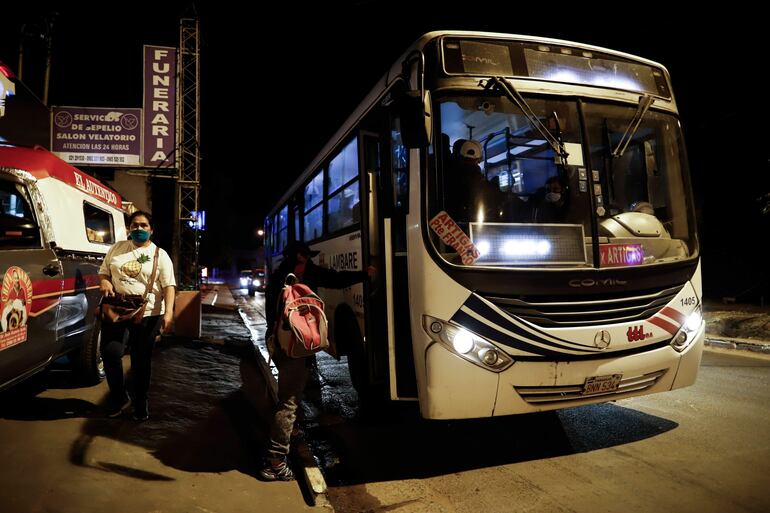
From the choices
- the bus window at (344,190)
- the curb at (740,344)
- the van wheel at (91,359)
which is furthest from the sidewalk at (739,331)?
the van wheel at (91,359)

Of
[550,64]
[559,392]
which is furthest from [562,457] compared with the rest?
[550,64]

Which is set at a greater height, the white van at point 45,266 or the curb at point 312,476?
the white van at point 45,266

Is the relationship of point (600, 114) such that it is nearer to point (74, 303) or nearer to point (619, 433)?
point (619, 433)

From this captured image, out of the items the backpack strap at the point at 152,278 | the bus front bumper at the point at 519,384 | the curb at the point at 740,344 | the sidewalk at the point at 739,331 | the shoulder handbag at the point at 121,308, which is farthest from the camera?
the sidewalk at the point at 739,331

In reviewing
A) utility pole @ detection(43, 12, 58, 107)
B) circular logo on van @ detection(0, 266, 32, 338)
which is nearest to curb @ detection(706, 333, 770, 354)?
circular logo on van @ detection(0, 266, 32, 338)

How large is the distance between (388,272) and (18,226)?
331cm

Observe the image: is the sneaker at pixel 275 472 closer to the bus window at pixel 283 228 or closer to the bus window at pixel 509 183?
the bus window at pixel 509 183

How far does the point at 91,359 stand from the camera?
18.6ft

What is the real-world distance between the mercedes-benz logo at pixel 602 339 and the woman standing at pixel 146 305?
371 centimetres

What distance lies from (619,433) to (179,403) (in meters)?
4.62

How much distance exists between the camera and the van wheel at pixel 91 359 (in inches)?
221

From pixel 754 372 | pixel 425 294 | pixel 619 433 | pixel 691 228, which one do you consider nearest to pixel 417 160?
pixel 425 294

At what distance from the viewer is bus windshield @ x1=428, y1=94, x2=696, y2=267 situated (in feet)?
12.4

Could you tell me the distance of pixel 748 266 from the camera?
16281 millimetres
